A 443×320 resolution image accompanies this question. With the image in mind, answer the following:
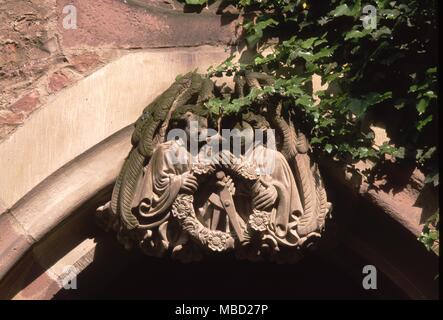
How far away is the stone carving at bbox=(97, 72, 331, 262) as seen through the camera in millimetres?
4062

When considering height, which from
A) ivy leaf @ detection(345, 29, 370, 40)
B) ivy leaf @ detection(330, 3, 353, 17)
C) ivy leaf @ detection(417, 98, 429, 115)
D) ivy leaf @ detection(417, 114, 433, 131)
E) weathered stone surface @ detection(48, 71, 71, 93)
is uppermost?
ivy leaf @ detection(330, 3, 353, 17)

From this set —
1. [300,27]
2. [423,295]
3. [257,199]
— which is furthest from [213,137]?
[423,295]

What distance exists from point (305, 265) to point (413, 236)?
1.73 feet

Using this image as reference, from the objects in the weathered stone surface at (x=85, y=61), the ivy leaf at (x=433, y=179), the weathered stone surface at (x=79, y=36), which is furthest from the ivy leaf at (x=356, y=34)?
the weathered stone surface at (x=85, y=61)

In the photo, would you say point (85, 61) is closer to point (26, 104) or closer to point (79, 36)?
point (79, 36)

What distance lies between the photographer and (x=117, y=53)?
171 inches

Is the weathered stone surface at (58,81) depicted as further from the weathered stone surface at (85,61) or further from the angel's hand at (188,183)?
the angel's hand at (188,183)

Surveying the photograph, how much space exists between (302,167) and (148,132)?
48 cm

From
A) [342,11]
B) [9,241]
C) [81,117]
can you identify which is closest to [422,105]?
[342,11]

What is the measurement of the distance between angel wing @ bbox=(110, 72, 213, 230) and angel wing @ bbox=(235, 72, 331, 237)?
0.45ft

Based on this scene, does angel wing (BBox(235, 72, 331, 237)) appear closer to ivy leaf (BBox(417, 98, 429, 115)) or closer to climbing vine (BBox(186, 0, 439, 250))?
climbing vine (BBox(186, 0, 439, 250))

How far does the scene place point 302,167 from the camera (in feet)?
13.6

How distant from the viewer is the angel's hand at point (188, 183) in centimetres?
405


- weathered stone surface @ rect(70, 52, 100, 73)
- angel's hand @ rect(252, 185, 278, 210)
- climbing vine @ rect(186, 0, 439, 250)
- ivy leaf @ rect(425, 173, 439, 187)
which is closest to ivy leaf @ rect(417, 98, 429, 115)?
climbing vine @ rect(186, 0, 439, 250)
